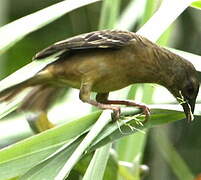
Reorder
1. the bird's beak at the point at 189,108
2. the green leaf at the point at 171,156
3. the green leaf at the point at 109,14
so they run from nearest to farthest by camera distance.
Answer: the bird's beak at the point at 189,108, the green leaf at the point at 109,14, the green leaf at the point at 171,156

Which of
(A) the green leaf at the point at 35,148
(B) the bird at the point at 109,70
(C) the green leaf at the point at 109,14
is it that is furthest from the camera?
(C) the green leaf at the point at 109,14

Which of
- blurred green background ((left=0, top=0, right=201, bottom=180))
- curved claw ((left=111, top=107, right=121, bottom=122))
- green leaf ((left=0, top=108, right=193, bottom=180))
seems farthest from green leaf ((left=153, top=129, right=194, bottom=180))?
green leaf ((left=0, top=108, right=193, bottom=180))

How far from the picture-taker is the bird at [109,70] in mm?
3158

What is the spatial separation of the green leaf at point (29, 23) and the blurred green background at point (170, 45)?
6.65 ft

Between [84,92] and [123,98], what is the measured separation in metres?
0.29

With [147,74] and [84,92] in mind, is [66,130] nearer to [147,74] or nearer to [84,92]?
[84,92]

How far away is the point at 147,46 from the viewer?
11.0 ft

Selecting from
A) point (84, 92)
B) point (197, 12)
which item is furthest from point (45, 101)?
point (197, 12)

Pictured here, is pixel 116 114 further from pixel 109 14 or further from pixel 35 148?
pixel 109 14

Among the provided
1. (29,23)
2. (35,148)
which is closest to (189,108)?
(29,23)

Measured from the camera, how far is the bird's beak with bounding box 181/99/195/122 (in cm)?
293

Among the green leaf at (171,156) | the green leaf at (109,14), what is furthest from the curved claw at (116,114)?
the green leaf at (171,156)

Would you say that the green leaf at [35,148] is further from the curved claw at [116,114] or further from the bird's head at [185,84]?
the bird's head at [185,84]

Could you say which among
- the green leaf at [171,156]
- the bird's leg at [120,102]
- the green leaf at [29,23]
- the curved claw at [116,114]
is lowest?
the green leaf at [171,156]
